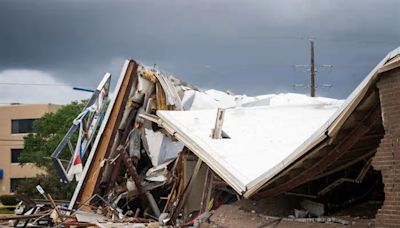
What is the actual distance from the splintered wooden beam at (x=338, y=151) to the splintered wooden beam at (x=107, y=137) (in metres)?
6.37

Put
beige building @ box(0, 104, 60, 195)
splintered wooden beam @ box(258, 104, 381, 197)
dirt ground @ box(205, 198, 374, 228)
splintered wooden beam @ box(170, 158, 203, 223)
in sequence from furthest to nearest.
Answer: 1. beige building @ box(0, 104, 60, 195)
2. splintered wooden beam @ box(170, 158, 203, 223)
3. dirt ground @ box(205, 198, 374, 228)
4. splintered wooden beam @ box(258, 104, 381, 197)

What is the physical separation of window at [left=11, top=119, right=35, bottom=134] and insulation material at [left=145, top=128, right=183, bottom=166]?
5276cm

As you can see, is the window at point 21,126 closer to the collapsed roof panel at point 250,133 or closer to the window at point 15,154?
the window at point 15,154

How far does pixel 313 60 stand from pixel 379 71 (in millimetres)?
33941

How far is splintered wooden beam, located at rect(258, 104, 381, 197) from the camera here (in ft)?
33.2

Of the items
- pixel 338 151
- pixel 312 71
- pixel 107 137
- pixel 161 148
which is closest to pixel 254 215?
pixel 338 151

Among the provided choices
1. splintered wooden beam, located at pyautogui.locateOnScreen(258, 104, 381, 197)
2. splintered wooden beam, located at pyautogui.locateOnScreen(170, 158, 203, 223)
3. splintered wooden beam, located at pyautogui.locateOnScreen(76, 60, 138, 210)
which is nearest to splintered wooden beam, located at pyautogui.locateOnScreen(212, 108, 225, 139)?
splintered wooden beam, located at pyautogui.locateOnScreen(170, 158, 203, 223)

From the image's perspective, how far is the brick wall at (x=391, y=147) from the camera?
29.9 ft

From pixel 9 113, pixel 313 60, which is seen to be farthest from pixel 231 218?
→ pixel 9 113

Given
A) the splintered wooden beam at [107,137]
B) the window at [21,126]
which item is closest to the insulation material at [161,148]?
the splintered wooden beam at [107,137]

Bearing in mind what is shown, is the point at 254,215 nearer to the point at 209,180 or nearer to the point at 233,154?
the point at 233,154

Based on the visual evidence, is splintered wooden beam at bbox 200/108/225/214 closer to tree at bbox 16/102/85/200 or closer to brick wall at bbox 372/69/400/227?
brick wall at bbox 372/69/400/227

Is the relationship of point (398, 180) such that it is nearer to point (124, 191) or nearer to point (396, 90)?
point (396, 90)

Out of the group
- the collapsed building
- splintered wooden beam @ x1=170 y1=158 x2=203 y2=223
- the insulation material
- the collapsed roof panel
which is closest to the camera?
the collapsed building
